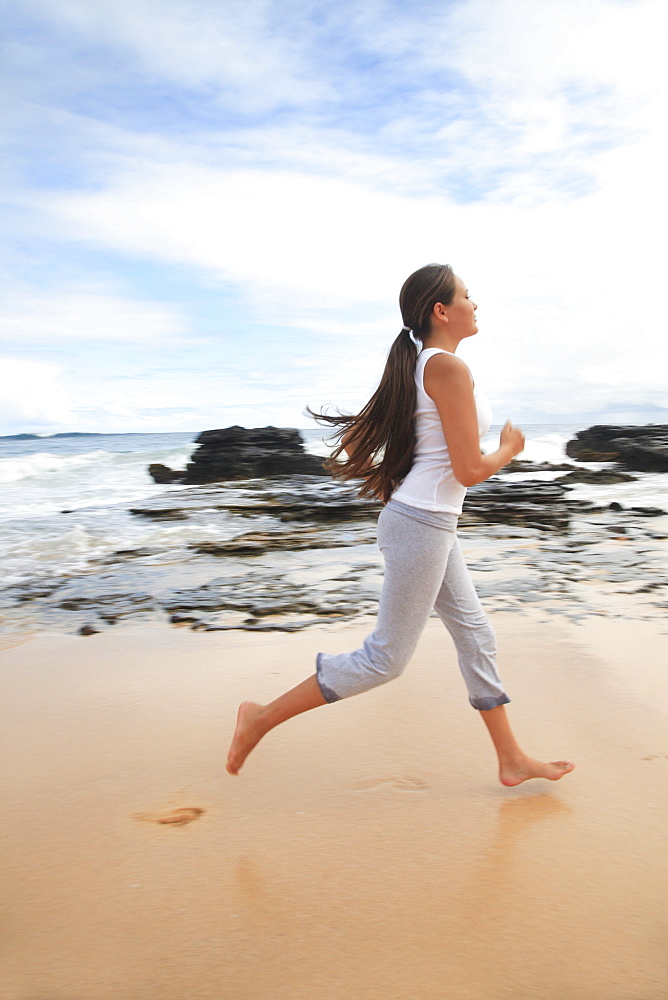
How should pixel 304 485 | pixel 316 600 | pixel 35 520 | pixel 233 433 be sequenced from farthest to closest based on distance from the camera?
1. pixel 233 433
2. pixel 304 485
3. pixel 35 520
4. pixel 316 600

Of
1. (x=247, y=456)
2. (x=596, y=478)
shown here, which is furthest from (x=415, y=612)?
(x=247, y=456)

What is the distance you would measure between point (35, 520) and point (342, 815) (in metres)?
12.1

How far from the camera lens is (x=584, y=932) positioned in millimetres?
1881

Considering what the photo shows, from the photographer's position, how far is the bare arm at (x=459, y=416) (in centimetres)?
238

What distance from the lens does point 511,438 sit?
8.32ft

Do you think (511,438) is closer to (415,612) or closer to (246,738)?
(415,612)

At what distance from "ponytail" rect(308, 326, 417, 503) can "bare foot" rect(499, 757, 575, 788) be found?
996 millimetres

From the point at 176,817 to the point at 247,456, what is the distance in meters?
20.6

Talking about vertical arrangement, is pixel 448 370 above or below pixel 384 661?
above

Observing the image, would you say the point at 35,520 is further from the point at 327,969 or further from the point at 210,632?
the point at 327,969

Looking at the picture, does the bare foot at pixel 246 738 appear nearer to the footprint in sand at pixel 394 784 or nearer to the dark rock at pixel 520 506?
the footprint in sand at pixel 394 784

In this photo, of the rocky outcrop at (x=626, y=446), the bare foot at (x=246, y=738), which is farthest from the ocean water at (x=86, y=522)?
the rocky outcrop at (x=626, y=446)

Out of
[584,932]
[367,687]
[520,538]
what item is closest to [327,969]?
[584,932]

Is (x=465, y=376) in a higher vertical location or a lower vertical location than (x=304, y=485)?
higher
